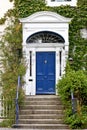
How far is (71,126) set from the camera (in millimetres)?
17391

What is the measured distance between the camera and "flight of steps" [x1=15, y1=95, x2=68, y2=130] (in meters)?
17.7

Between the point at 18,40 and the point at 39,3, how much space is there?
92.1 inches

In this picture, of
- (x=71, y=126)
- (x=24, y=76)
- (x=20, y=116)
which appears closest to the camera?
(x=71, y=126)

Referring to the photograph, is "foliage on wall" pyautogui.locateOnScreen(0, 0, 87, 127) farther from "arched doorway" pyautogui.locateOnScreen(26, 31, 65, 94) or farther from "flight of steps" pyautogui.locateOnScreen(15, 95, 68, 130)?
"flight of steps" pyautogui.locateOnScreen(15, 95, 68, 130)

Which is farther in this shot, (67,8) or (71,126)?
(67,8)

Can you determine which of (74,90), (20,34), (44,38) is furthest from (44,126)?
(20,34)

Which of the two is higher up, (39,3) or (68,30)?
(39,3)

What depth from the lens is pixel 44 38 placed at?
71.2 ft

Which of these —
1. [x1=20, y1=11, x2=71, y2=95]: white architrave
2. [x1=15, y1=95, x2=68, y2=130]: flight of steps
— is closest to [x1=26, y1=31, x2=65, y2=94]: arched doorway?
[x1=20, y1=11, x2=71, y2=95]: white architrave

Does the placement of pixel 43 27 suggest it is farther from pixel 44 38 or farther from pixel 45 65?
pixel 45 65

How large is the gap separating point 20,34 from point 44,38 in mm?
1192

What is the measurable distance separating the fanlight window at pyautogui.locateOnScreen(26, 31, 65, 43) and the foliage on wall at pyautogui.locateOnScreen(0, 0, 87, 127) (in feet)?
1.96

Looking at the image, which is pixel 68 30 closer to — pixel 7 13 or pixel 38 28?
pixel 38 28

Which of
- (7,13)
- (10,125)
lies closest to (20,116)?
(10,125)
